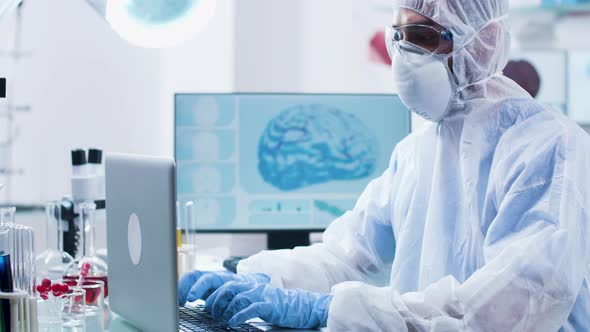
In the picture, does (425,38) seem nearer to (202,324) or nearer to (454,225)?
(454,225)

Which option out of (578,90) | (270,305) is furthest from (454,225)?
(578,90)

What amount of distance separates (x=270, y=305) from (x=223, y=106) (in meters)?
0.90

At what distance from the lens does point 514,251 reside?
1262 mm

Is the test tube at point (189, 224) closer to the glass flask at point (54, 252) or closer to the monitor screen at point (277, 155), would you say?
the monitor screen at point (277, 155)

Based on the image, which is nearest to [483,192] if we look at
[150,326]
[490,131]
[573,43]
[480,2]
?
[490,131]

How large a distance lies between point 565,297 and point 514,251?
0.10 metres

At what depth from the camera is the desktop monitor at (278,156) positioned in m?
2.11

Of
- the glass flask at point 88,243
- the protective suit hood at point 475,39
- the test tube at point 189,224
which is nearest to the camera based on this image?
the protective suit hood at point 475,39

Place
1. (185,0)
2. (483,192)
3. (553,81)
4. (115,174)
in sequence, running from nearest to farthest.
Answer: (115,174) < (483,192) < (185,0) < (553,81)

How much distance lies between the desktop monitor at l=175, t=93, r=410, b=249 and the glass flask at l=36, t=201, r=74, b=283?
0.33m

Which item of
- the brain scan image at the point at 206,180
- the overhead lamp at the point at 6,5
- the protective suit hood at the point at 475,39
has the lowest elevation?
the brain scan image at the point at 206,180

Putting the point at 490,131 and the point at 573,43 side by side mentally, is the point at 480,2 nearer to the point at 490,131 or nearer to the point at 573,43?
the point at 490,131

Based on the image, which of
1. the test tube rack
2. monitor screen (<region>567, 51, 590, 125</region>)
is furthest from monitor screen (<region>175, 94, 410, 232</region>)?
monitor screen (<region>567, 51, 590, 125</region>)

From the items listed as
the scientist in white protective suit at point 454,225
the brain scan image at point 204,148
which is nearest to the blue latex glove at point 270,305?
the scientist in white protective suit at point 454,225
